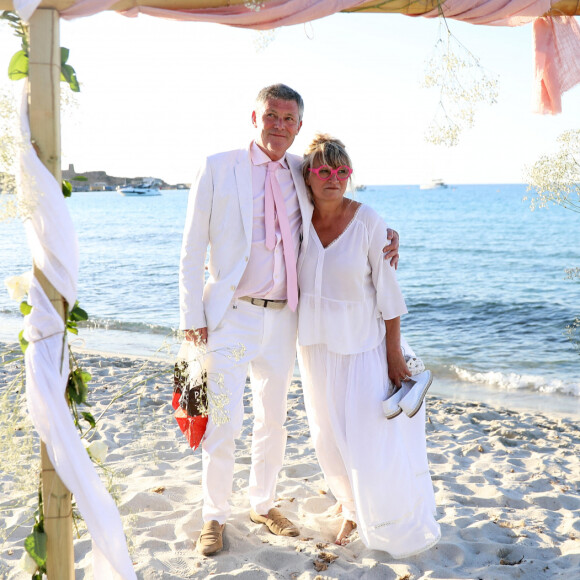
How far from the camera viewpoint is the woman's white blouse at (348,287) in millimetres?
3367

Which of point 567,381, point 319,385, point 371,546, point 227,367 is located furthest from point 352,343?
point 567,381

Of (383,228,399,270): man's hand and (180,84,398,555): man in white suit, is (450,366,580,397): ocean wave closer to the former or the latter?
(383,228,399,270): man's hand

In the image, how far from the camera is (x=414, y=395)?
3326 millimetres

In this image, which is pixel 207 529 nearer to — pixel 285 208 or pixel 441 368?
pixel 285 208

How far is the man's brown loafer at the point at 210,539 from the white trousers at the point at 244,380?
0.04 metres

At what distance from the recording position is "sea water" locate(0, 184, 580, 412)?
8367 mm

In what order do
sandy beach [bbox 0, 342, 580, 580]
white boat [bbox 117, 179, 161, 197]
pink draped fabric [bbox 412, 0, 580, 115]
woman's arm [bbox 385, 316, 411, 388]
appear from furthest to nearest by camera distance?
white boat [bbox 117, 179, 161, 197] < woman's arm [bbox 385, 316, 411, 388] < sandy beach [bbox 0, 342, 580, 580] < pink draped fabric [bbox 412, 0, 580, 115]

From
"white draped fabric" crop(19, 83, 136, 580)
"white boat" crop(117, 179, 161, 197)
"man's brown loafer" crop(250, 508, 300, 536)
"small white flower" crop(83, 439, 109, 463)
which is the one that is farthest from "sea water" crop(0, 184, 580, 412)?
"white boat" crop(117, 179, 161, 197)

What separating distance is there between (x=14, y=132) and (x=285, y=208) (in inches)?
56.9

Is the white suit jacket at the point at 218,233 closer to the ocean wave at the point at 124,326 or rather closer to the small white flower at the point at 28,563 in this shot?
the small white flower at the point at 28,563

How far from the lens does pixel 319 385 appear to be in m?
3.53

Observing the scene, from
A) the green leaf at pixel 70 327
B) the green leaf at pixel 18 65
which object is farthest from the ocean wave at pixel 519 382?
the green leaf at pixel 18 65

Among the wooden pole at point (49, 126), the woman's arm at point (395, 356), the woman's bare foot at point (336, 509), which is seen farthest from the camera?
the woman's bare foot at point (336, 509)

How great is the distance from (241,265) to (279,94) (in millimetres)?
905
